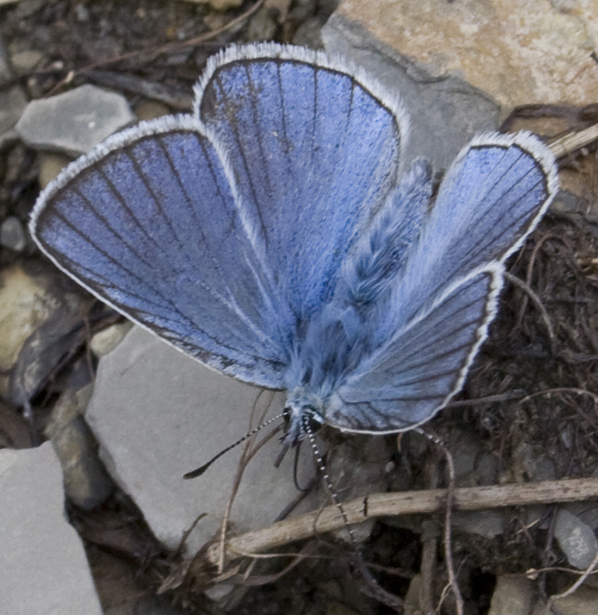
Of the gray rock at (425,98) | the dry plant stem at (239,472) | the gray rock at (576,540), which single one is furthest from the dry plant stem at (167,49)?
the gray rock at (576,540)

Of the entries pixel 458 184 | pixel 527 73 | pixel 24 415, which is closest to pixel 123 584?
pixel 24 415

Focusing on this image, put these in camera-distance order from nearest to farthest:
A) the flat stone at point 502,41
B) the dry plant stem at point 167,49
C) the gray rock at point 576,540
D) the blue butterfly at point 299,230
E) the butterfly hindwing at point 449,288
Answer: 1. the butterfly hindwing at point 449,288
2. the blue butterfly at point 299,230
3. the gray rock at point 576,540
4. the flat stone at point 502,41
5. the dry plant stem at point 167,49

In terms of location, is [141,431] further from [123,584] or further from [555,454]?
[555,454]

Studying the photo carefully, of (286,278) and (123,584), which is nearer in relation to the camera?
(286,278)

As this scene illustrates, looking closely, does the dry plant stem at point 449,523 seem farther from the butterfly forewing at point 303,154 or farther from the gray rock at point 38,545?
the gray rock at point 38,545

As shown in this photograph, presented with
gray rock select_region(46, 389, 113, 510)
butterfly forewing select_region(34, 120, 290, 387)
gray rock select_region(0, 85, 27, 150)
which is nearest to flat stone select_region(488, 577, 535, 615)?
butterfly forewing select_region(34, 120, 290, 387)

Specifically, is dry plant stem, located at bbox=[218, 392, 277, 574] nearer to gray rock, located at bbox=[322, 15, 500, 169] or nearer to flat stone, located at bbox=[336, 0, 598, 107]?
gray rock, located at bbox=[322, 15, 500, 169]
